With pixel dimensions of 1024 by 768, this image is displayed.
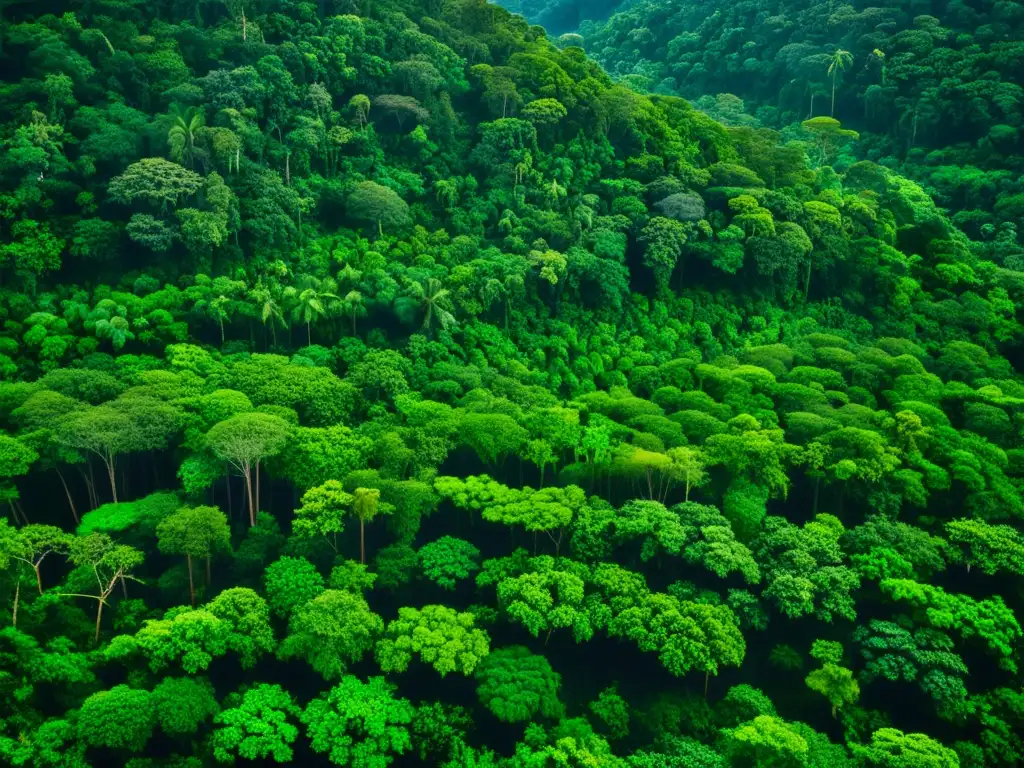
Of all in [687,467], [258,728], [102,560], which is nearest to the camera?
[258,728]

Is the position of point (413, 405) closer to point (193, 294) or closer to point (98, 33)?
point (193, 294)

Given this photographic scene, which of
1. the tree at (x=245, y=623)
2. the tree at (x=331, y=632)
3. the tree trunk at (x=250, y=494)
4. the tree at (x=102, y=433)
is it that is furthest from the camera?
the tree trunk at (x=250, y=494)

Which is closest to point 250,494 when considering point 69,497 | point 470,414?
point 69,497

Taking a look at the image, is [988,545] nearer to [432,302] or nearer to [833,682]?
[833,682]

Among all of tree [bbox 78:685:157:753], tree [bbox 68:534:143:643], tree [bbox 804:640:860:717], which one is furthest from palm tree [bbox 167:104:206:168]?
tree [bbox 804:640:860:717]

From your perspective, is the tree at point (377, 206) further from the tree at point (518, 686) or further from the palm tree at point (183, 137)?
the tree at point (518, 686)

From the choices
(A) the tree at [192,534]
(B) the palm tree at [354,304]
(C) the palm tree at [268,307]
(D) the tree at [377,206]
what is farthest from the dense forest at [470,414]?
(B) the palm tree at [354,304]
